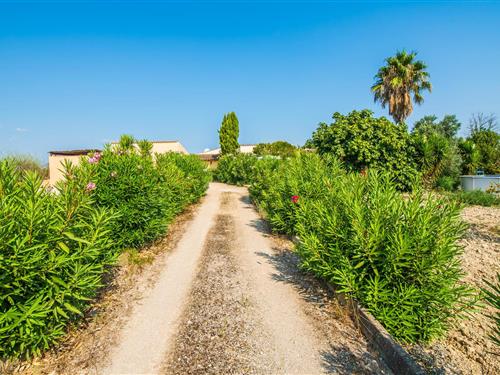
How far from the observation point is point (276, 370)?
3373mm

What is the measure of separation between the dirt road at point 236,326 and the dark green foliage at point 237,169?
1783 centimetres

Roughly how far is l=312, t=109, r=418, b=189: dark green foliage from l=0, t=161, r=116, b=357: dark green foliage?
12551 mm

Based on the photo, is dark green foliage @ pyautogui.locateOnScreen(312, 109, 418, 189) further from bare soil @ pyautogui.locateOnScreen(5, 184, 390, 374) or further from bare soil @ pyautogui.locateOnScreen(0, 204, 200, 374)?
bare soil @ pyautogui.locateOnScreen(0, 204, 200, 374)

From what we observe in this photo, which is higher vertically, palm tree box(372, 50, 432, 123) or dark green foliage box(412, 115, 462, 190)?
palm tree box(372, 50, 432, 123)

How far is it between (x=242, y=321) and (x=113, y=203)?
13.2 feet

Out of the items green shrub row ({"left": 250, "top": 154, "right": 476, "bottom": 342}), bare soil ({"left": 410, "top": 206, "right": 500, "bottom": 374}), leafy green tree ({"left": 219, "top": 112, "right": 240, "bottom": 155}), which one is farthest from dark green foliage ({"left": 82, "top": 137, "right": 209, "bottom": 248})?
leafy green tree ({"left": 219, "top": 112, "right": 240, "bottom": 155})

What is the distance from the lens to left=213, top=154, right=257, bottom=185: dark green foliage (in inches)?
993

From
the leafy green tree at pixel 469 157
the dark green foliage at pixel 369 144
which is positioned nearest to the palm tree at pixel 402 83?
the leafy green tree at pixel 469 157

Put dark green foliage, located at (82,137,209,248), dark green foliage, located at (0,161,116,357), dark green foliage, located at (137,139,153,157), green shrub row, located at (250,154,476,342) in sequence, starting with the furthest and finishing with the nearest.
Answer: dark green foliage, located at (137,139,153,157), dark green foliage, located at (82,137,209,248), green shrub row, located at (250,154,476,342), dark green foliage, located at (0,161,116,357)

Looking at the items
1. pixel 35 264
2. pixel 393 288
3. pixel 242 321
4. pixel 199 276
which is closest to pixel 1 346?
pixel 35 264

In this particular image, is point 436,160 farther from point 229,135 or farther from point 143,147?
point 229,135

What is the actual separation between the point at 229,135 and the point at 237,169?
18.6 metres

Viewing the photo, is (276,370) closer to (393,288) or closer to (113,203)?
(393,288)

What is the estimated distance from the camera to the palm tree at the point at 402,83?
76.4ft
